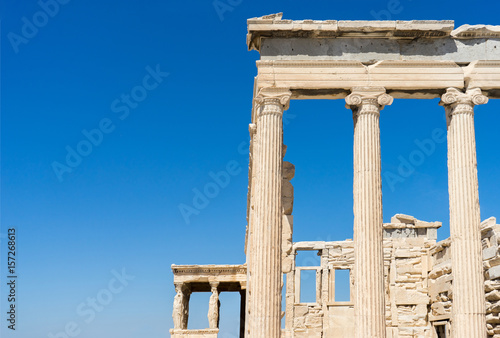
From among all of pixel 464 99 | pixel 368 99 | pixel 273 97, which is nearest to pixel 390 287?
pixel 464 99

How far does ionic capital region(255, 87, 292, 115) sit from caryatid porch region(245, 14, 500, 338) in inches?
1.2

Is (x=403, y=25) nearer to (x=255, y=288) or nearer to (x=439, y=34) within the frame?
(x=439, y=34)

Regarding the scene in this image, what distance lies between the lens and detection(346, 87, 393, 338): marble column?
19.4m

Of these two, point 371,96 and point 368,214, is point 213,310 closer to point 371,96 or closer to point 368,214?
point 368,214

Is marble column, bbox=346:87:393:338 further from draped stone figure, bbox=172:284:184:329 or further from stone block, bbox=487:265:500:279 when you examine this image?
draped stone figure, bbox=172:284:184:329

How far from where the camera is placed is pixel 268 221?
19.8 metres

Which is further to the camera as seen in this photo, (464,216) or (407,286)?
(407,286)

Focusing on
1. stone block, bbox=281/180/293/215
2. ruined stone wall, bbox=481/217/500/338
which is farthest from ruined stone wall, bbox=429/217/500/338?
stone block, bbox=281/180/293/215

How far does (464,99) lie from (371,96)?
2.88 m

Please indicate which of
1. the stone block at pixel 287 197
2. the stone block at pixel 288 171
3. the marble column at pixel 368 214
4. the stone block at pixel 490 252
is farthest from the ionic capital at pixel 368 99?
the stone block at pixel 490 252

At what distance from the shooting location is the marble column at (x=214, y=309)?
3064 centimetres

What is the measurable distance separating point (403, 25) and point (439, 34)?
3.96ft

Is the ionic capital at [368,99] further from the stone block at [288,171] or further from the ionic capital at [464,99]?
the stone block at [288,171]

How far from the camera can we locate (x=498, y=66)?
21.4 m
